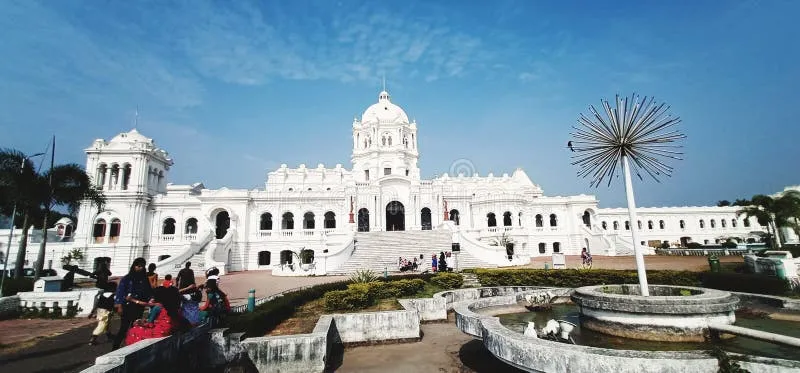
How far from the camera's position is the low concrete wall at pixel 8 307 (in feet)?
42.7

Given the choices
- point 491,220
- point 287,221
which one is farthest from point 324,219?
point 491,220

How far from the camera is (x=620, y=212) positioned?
5416cm

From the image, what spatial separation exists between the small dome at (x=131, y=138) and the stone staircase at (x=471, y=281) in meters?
38.0

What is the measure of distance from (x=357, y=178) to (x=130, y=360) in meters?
42.0

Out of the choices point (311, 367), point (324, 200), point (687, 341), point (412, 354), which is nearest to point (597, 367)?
point (687, 341)

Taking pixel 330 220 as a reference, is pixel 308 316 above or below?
below

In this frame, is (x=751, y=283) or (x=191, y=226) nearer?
(x=751, y=283)

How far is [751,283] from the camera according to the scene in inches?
517

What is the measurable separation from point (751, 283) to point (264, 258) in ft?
119

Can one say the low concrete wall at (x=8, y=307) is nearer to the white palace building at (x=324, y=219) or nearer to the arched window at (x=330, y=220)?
the white palace building at (x=324, y=219)

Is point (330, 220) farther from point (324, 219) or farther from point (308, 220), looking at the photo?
point (308, 220)

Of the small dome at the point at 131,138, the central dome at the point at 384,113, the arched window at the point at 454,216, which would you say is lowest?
the arched window at the point at 454,216

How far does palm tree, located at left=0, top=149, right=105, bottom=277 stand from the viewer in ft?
67.8

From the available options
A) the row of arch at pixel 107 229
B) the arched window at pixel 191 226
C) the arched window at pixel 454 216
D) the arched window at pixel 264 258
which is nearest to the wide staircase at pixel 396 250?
the arched window at pixel 454 216
